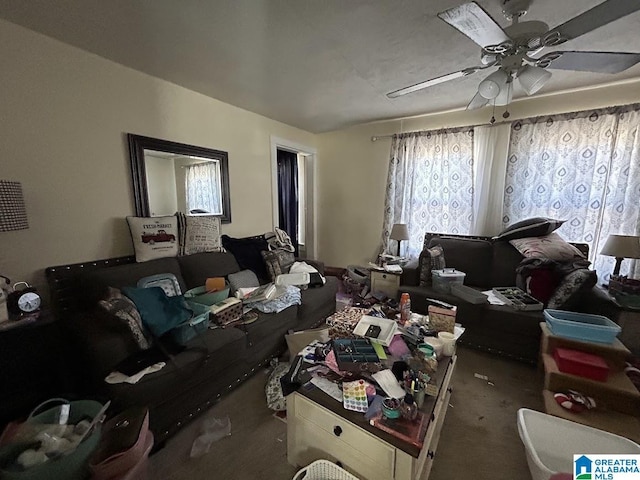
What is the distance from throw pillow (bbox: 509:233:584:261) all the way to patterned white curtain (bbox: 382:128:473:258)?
68cm

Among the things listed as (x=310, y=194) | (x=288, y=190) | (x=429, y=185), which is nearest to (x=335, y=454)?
(x=429, y=185)

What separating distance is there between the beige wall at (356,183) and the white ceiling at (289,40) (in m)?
0.97

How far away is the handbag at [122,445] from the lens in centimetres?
96

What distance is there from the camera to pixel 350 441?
1.03m

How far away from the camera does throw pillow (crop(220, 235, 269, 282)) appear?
2592mm

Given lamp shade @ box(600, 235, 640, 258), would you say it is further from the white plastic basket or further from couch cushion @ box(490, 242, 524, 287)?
the white plastic basket

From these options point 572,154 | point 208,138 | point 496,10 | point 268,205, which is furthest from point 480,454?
point 208,138

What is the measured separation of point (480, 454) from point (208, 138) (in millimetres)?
3209

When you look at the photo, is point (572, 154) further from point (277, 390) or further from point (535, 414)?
point (277, 390)

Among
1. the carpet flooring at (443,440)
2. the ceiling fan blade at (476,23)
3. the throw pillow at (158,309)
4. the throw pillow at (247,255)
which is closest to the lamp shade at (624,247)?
the carpet flooring at (443,440)

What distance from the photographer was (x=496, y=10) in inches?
54.0

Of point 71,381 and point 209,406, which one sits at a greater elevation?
point 71,381

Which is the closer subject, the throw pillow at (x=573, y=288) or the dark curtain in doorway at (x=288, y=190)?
the throw pillow at (x=573, y=288)

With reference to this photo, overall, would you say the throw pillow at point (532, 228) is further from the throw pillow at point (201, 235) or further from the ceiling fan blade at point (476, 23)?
the throw pillow at point (201, 235)
